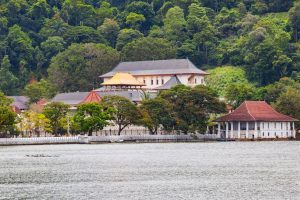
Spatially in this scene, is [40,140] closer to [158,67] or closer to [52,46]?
[158,67]

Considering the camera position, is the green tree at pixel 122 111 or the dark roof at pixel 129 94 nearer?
the green tree at pixel 122 111

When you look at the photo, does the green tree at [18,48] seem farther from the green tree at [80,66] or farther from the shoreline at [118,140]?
the shoreline at [118,140]

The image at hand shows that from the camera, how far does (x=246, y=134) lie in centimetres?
12444

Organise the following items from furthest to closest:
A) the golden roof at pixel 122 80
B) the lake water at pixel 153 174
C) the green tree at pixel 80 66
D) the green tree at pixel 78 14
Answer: the green tree at pixel 78 14, the green tree at pixel 80 66, the golden roof at pixel 122 80, the lake water at pixel 153 174

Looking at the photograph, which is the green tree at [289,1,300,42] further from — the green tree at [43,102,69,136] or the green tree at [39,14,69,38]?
the green tree at [43,102,69,136]

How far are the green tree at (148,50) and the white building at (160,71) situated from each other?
461 cm

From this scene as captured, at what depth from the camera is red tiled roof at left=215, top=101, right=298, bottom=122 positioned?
123 metres

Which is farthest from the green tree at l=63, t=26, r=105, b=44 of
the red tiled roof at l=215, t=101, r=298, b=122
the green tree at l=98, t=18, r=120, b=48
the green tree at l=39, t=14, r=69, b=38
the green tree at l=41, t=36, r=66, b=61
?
the red tiled roof at l=215, t=101, r=298, b=122

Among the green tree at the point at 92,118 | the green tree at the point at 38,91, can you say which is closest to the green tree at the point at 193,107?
the green tree at the point at 92,118

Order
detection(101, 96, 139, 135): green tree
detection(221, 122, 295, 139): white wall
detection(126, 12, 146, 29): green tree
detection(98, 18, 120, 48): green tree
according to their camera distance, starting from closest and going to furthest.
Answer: detection(101, 96, 139, 135): green tree < detection(221, 122, 295, 139): white wall < detection(98, 18, 120, 48): green tree < detection(126, 12, 146, 29): green tree

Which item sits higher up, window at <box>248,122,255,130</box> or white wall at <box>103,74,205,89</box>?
white wall at <box>103,74,205,89</box>

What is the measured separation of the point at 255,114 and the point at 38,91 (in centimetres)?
4322

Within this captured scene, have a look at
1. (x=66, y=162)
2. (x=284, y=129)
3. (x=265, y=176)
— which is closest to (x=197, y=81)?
(x=284, y=129)

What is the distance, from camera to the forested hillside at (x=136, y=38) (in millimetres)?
155125
